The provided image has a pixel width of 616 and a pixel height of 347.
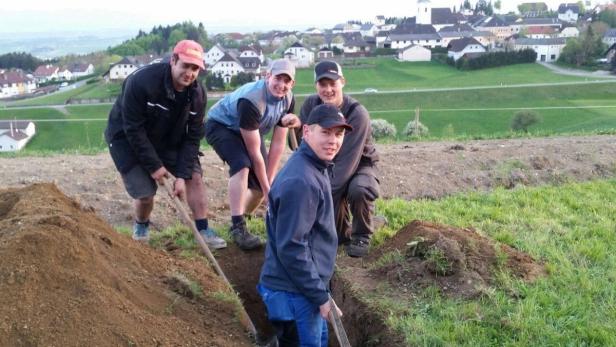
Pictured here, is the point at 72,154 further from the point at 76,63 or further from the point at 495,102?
the point at 76,63

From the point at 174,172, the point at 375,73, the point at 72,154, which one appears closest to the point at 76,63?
the point at 375,73

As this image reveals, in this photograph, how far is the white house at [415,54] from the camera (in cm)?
6309

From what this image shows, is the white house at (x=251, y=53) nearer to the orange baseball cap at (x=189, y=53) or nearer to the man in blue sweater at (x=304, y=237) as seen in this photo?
the orange baseball cap at (x=189, y=53)

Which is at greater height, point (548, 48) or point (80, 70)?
point (548, 48)

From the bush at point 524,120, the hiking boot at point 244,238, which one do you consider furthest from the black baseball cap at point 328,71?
the bush at point 524,120

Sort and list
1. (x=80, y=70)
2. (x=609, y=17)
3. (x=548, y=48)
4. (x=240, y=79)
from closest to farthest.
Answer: (x=240, y=79)
(x=548, y=48)
(x=80, y=70)
(x=609, y=17)

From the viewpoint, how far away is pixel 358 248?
5.44m

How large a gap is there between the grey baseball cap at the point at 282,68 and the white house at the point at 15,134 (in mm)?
26735

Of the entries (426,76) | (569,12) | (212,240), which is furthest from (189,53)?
(569,12)

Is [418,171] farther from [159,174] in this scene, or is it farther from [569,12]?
[569,12]

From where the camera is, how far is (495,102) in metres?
37.3

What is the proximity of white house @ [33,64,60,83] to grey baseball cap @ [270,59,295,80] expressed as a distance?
76.0 m

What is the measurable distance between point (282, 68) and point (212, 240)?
1.75 metres

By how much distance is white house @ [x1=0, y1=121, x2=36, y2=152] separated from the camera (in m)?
30.1
